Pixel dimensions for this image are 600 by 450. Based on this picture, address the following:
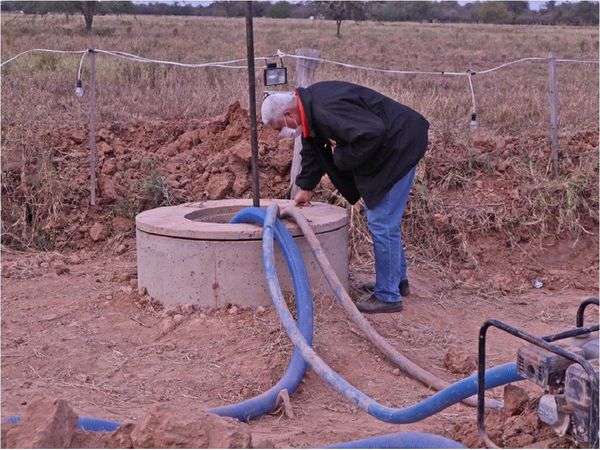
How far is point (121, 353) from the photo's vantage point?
4.75 metres

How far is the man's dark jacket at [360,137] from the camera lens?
489cm

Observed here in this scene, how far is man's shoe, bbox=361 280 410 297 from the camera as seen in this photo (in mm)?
5824

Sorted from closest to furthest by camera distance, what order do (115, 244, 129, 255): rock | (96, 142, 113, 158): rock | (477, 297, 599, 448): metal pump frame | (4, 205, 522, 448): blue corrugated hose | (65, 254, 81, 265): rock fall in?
1. (477, 297, 599, 448): metal pump frame
2. (4, 205, 522, 448): blue corrugated hose
3. (65, 254, 81, 265): rock
4. (115, 244, 129, 255): rock
5. (96, 142, 113, 158): rock

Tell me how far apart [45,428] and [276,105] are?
273 centimetres

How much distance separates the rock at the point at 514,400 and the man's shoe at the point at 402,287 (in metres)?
2.56

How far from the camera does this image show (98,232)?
23.2ft

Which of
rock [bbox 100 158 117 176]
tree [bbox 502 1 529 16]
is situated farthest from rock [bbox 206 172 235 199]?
tree [bbox 502 1 529 16]

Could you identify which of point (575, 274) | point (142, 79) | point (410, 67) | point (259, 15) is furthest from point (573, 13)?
point (575, 274)

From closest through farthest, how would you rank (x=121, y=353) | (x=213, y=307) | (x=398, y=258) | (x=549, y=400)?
(x=549, y=400)
(x=121, y=353)
(x=213, y=307)
(x=398, y=258)

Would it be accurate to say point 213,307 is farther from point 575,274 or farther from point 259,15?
point 259,15

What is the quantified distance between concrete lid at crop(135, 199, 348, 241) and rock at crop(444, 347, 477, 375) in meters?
1.15

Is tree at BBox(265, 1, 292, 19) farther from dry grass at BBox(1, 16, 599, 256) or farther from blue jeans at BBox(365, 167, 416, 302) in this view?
blue jeans at BBox(365, 167, 416, 302)

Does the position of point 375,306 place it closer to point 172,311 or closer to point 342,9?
point 172,311

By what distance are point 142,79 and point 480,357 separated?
9656 mm
